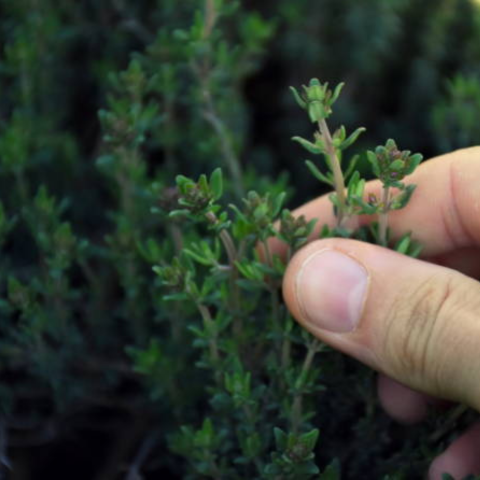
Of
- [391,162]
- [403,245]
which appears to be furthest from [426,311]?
[391,162]

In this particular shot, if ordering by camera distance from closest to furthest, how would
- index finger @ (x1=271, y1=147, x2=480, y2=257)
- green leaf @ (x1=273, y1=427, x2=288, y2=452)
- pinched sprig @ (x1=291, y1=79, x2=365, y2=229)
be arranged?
pinched sprig @ (x1=291, y1=79, x2=365, y2=229)
green leaf @ (x1=273, y1=427, x2=288, y2=452)
index finger @ (x1=271, y1=147, x2=480, y2=257)

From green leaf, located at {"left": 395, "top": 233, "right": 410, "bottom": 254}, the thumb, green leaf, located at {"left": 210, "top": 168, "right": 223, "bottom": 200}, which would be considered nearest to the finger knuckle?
the thumb

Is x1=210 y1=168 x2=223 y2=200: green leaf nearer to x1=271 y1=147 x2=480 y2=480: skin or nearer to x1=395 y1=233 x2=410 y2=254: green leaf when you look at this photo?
x1=271 y1=147 x2=480 y2=480: skin

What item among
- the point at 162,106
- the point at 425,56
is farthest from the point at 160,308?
the point at 425,56

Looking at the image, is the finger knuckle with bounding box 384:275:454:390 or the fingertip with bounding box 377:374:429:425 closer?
the finger knuckle with bounding box 384:275:454:390

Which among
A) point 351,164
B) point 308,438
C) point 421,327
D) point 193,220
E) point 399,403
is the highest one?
point 351,164

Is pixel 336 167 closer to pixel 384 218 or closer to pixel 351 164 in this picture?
pixel 351 164

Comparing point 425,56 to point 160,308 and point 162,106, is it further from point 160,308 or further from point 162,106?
point 160,308
